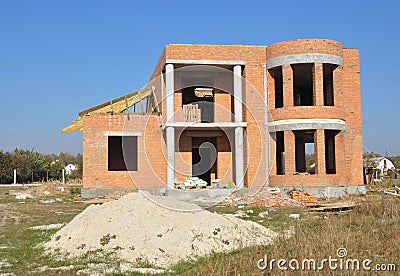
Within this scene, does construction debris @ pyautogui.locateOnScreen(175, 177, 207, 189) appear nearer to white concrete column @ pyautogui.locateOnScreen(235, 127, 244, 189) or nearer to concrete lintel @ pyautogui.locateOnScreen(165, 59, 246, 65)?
white concrete column @ pyautogui.locateOnScreen(235, 127, 244, 189)

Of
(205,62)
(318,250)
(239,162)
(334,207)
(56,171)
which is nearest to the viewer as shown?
(318,250)

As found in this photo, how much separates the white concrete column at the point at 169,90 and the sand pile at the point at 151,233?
1059cm

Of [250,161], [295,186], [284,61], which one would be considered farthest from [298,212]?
[284,61]

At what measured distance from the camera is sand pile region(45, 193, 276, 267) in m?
9.00

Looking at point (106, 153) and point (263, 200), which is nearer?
point (263, 200)

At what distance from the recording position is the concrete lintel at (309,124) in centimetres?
2100

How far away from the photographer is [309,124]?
68.8 feet

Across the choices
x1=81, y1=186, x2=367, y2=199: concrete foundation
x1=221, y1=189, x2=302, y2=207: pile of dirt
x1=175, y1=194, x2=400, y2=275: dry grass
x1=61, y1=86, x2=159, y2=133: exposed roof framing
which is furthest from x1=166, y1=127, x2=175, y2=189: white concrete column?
x1=175, y1=194, x2=400, y2=275: dry grass

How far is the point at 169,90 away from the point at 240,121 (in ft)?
12.8

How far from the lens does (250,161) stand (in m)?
22.4

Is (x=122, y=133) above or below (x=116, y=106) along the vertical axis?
below

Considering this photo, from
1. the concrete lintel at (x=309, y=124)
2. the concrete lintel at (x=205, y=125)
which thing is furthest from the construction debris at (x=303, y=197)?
the concrete lintel at (x=205, y=125)

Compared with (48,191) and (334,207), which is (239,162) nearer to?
(334,207)

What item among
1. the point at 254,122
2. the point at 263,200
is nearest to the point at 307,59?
the point at 254,122
